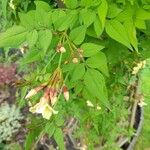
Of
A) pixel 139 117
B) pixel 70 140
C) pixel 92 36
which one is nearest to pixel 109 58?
pixel 92 36

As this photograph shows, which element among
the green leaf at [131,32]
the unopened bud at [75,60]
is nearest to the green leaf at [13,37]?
the unopened bud at [75,60]

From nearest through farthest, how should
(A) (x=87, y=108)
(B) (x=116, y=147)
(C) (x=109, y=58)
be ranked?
(C) (x=109, y=58) → (A) (x=87, y=108) → (B) (x=116, y=147)

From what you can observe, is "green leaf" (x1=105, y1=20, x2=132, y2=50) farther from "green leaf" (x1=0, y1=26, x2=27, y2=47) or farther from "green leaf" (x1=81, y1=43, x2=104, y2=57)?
"green leaf" (x1=0, y1=26, x2=27, y2=47)

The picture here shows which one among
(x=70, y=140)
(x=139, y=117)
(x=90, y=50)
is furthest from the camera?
(x=139, y=117)

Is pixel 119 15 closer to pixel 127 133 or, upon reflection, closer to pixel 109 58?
pixel 109 58

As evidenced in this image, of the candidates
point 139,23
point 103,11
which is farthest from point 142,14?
point 103,11
